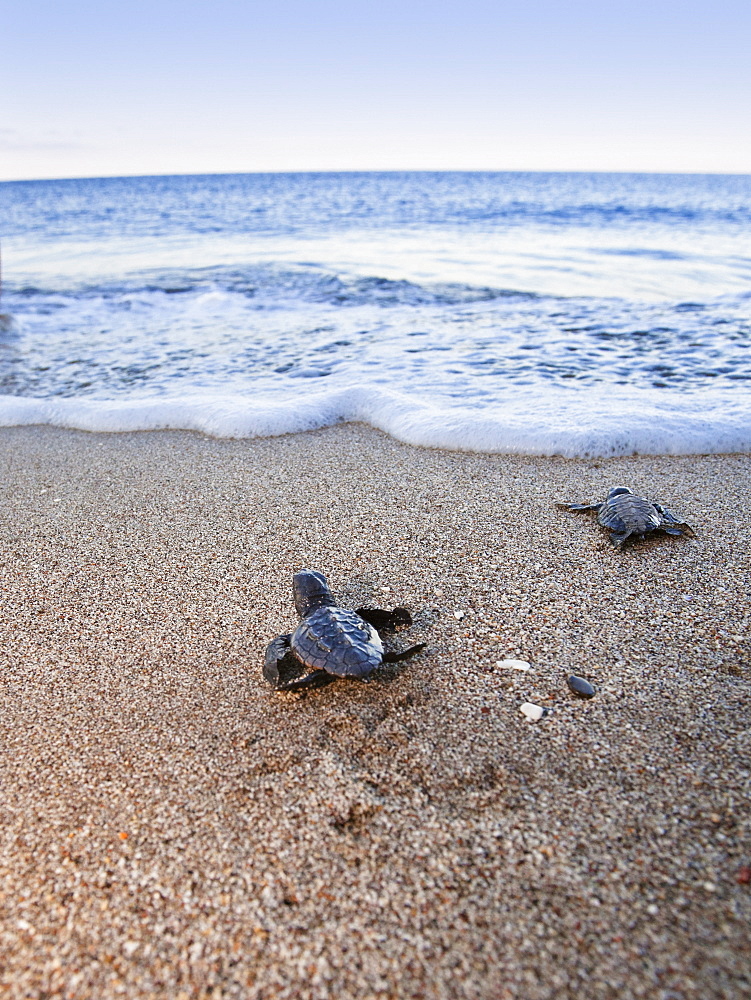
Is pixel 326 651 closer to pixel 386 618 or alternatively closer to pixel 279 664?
pixel 279 664

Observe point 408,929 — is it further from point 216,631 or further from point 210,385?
point 210,385

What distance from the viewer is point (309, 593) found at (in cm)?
258

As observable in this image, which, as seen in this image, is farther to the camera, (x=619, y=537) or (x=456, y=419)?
(x=456, y=419)

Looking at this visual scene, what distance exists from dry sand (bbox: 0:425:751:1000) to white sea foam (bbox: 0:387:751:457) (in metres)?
1.09

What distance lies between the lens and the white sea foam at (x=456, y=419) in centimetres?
457

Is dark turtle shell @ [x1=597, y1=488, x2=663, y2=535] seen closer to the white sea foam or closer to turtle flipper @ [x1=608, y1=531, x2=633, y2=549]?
turtle flipper @ [x1=608, y1=531, x2=633, y2=549]

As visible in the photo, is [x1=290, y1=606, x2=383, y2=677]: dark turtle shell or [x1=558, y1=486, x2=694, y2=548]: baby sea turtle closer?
[x1=290, y1=606, x2=383, y2=677]: dark turtle shell

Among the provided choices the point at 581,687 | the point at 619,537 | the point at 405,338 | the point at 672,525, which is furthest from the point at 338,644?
the point at 405,338

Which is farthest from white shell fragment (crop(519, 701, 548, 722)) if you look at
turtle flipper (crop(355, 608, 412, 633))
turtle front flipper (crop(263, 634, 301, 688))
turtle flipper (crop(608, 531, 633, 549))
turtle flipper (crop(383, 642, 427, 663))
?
turtle flipper (crop(608, 531, 633, 549))

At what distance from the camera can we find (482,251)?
15.3 meters

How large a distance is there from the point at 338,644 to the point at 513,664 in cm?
66

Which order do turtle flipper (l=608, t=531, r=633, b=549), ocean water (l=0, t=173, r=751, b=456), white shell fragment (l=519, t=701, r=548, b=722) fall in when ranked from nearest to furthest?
1. white shell fragment (l=519, t=701, r=548, b=722)
2. turtle flipper (l=608, t=531, r=633, b=549)
3. ocean water (l=0, t=173, r=751, b=456)

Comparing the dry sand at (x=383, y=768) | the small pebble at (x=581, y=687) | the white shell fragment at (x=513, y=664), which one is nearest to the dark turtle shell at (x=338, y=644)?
the dry sand at (x=383, y=768)

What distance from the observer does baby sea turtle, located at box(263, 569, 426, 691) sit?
219cm
